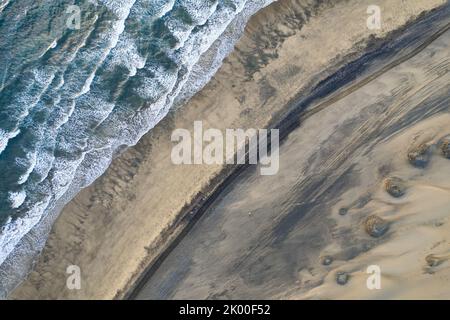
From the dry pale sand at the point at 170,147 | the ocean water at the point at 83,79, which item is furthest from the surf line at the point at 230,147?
the ocean water at the point at 83,79

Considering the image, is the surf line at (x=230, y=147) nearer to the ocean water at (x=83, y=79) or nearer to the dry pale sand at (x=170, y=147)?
the dry pale sand at (x=170, y=147)

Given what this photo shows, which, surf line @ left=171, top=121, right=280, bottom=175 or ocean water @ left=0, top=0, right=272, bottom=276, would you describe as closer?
ocean water @ left=0, top=0, right=272, bottom=276
